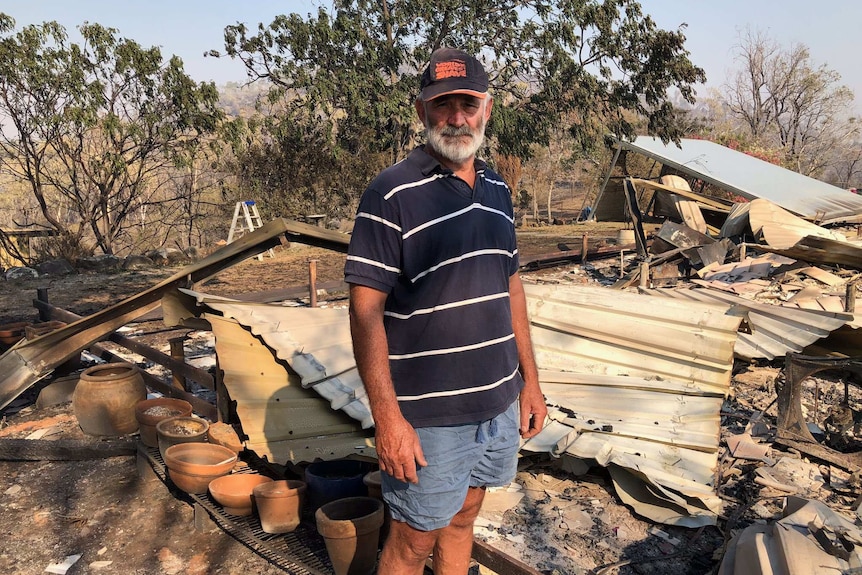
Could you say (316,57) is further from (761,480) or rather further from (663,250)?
(761,480)

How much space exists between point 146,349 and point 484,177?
4.09 m

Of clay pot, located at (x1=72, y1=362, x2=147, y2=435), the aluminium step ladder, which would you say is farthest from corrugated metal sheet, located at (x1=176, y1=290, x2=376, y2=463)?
the aluminium step ladder

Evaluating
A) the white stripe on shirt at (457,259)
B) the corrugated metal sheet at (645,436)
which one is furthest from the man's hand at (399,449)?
the corrugated metal sheet at (645,436)

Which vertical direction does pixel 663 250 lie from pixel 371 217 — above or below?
below

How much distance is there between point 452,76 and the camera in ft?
6.09

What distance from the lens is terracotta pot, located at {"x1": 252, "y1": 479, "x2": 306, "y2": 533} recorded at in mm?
3135

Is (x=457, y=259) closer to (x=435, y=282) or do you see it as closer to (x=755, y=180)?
(x=435, y=282)

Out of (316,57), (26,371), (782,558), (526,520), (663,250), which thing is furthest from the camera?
(316,57)

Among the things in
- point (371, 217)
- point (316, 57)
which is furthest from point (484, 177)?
point (316, 57)

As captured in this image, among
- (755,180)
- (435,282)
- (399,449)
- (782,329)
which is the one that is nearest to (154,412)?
(399,449)

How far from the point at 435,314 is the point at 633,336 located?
10.5ft

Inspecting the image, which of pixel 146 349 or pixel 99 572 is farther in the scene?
pixel 146 349

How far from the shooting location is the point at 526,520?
3422 millimetres

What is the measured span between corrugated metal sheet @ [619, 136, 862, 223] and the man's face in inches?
530
